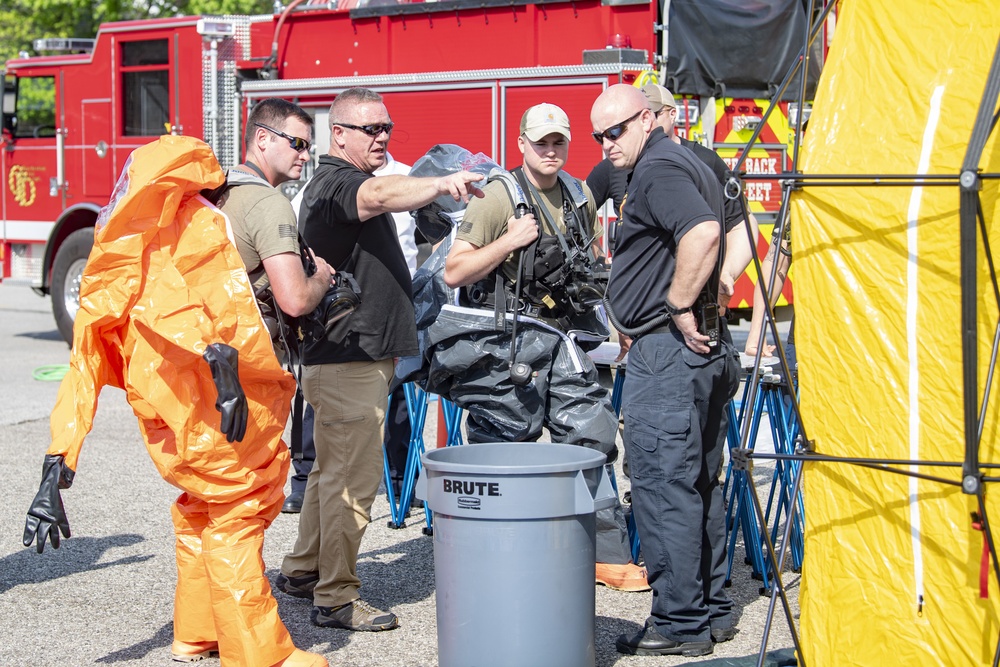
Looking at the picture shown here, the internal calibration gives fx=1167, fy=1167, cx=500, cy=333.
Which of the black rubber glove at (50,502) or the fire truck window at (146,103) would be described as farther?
the fire truck window at (146,103)

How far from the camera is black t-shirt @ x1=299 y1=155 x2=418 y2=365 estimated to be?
4430 mm

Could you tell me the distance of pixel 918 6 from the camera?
2.82m

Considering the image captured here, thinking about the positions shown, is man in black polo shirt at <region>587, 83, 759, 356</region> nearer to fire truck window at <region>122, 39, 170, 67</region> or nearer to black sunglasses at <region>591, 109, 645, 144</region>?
black sunglasses at <region>591, 109, 645, 144</region>

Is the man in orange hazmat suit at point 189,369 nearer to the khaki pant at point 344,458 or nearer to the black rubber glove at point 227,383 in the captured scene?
the black rubber glove at point 227,383

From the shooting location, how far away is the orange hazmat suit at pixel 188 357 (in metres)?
3.67

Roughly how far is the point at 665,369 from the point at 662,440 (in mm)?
251

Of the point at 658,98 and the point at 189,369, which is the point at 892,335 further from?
the point at 658,98

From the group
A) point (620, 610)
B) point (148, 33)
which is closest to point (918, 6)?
point (620, 610)

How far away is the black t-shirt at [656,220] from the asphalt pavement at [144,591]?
47.7 inches

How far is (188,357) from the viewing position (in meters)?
3.66

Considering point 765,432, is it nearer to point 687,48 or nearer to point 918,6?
point 687,48

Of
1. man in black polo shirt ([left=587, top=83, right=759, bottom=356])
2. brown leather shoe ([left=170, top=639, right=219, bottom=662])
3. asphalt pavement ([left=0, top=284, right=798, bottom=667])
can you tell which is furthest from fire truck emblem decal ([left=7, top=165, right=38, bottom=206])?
brown leather shoe ([left=170, top=639, right=219, bottom=662])

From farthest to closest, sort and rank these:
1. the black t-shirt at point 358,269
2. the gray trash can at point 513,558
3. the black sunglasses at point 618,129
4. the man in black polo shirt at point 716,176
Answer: the man in black polo shirt at point 716,176 → the black t-shirt at point 358,269 → the black sunglasses at point 618,129 → the gray trash can at point 513,558

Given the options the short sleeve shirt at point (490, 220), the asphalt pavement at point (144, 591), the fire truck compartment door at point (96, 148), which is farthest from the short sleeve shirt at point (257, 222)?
the fire truck compartment door at point (96, 148)
